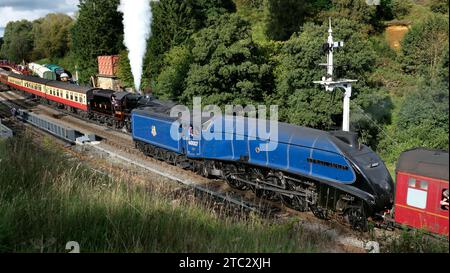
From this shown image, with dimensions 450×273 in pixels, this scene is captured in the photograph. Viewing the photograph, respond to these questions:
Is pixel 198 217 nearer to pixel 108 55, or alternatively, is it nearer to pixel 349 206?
pixel 349 206

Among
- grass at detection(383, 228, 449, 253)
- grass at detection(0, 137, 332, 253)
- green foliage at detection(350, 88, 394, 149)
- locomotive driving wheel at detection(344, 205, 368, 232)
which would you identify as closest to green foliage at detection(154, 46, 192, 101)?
green foliage at detection(350, 88, 394, 149)

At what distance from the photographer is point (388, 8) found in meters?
41.2

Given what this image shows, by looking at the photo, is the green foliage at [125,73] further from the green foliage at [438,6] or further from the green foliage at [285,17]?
the green foliage at [438,6]

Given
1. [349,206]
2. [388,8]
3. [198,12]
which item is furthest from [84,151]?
[388,8]

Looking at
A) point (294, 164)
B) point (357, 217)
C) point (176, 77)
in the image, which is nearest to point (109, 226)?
point (357, 217)

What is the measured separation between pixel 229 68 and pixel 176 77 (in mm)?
8511

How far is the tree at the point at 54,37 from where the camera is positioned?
274 ft

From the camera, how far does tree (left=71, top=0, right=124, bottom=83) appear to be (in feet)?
185

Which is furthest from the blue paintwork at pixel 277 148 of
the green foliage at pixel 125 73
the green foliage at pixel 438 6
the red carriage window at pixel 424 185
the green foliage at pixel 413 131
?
the green foliage at pixel 125 73

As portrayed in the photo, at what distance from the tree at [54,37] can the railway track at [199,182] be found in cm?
5438

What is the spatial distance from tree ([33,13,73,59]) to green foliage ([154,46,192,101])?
55.7 metres

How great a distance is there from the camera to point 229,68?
25.7 meters

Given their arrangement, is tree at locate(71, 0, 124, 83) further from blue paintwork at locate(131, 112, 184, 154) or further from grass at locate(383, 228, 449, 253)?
grass at locate(383, 228, 449, 253)
